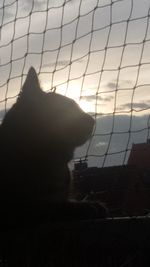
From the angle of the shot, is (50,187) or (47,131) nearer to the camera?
(50,187)

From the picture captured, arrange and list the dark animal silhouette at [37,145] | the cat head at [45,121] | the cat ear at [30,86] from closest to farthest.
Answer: the dark animal silhouette at [37,145], the cat head at [45,121], the cat ear at [30,86]

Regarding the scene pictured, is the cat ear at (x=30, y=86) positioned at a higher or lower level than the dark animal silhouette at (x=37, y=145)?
higher

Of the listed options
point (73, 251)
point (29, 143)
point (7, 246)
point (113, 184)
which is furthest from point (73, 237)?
point (113, 184)

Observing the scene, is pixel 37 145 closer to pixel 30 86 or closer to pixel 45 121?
pixel 45 121

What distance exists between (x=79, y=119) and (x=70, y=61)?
1.38 ft

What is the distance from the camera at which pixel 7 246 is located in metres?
2.22

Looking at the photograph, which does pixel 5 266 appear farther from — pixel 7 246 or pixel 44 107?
pixel 44 107

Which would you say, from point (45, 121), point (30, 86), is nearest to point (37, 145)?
point (45, 121)

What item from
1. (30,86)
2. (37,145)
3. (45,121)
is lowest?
(37,145)

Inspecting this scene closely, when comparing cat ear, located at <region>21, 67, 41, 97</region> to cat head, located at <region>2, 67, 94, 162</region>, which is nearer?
cat head, located at <region>2, 67, 94, 162</region>

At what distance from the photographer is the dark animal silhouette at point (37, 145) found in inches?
114

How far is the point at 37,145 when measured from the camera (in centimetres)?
333

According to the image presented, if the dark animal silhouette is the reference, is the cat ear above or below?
above

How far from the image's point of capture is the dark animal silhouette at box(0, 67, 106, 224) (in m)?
2.89
